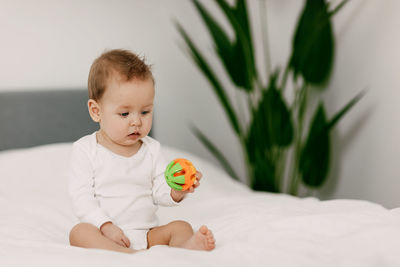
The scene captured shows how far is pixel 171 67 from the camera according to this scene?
245cm

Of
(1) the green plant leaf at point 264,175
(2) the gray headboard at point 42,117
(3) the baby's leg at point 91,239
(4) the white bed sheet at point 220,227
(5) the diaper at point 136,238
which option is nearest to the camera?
(4) the white bed sheet at point 220,227

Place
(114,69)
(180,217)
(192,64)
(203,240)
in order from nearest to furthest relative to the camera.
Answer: (203,240), (114,69), (180,217), (192,64)

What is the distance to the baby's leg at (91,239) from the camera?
40.1 inches

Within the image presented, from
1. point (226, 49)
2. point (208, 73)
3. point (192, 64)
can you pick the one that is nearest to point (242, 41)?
point (226, 49)

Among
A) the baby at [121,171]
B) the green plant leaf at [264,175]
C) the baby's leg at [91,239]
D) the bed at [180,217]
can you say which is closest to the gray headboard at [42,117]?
the bed at [180,217]

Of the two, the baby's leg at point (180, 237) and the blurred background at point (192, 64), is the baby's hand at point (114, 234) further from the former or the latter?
the blurred background at point (192, 64)

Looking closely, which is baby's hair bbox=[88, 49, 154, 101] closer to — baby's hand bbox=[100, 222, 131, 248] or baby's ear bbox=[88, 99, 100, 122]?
baby's ear bbox=[88, 99, 100, 122]

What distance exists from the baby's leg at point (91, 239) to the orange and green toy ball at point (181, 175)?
0.18 metres

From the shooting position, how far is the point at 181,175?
3.38 feet

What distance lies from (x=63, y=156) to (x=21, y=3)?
746mm

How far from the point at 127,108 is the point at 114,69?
3.8 inches

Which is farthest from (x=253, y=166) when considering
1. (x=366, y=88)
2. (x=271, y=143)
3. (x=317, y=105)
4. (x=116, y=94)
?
(x=116, y=94)

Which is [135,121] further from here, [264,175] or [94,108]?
[264,175]

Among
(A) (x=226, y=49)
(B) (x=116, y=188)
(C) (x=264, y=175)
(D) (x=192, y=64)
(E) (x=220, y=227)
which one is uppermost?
(A) (x=226, y=49)
